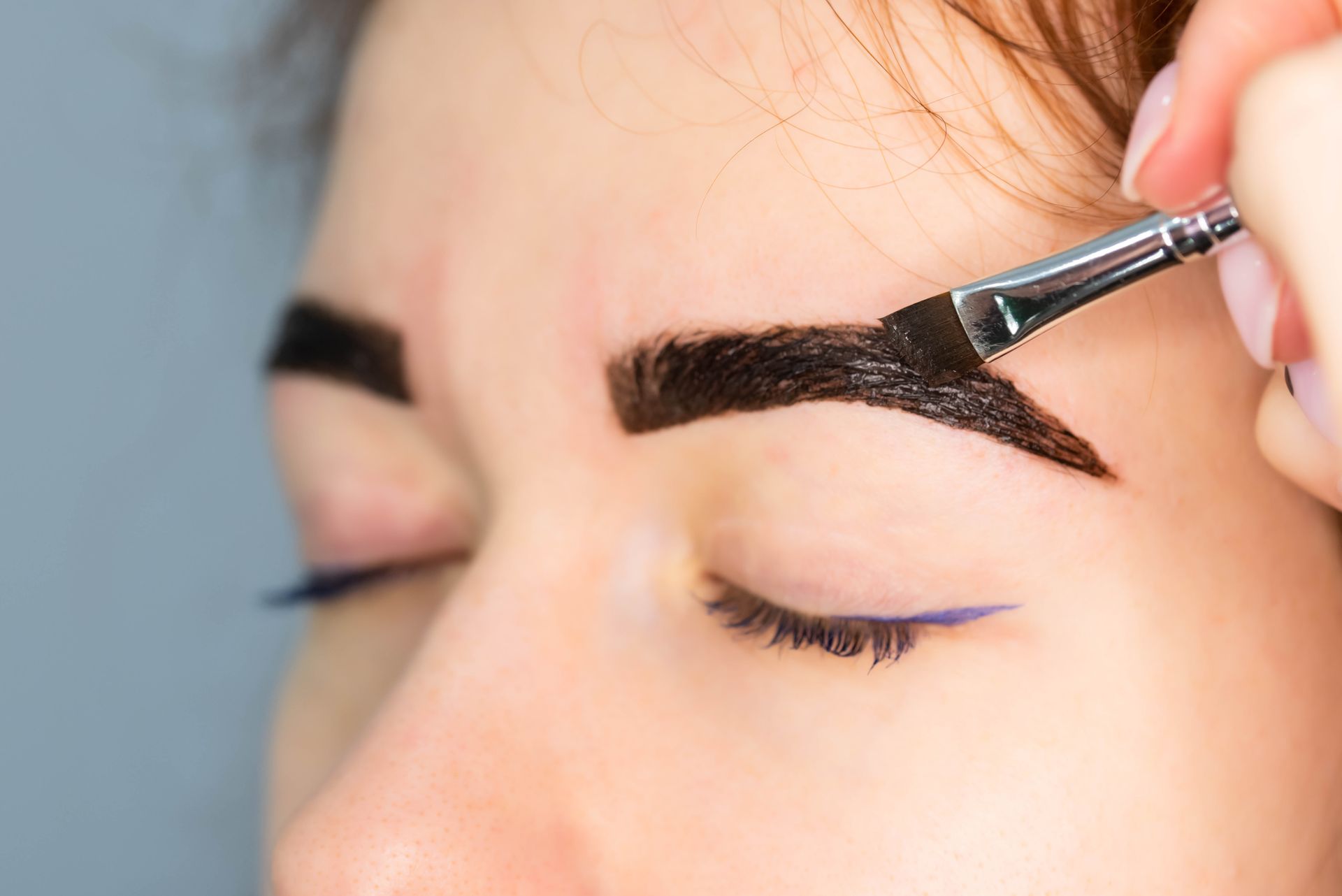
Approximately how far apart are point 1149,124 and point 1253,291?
73 mm

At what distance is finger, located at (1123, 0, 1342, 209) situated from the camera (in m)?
0.44

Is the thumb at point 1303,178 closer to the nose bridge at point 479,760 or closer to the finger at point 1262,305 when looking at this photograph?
the finger at point 1262,305

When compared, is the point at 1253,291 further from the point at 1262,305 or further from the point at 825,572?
the point at 825,572

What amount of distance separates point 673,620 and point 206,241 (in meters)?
1.12

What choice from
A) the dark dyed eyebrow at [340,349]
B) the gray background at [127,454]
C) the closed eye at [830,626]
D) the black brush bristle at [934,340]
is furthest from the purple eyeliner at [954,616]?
the gray background at [127,454]

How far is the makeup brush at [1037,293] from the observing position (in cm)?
46

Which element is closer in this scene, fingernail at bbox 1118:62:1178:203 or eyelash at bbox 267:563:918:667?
fingernail at bbox 1118:62:1178:203

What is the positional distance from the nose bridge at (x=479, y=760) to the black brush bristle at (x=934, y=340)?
7.7 inches

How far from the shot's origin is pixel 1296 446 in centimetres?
49

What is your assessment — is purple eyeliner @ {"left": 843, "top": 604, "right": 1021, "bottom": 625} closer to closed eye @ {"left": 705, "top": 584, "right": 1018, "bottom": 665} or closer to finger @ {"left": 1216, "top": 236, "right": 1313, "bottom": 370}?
closed eye @ {"left": 705, "top": 584, "right": 1018, "bottom": 665}

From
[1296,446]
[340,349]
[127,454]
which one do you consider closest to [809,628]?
[1296,446]

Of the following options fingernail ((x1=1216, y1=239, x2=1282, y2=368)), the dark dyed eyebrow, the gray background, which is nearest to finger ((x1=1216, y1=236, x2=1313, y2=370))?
fingernail ((x1=1216, y1=239, x2=1282, y2=368))

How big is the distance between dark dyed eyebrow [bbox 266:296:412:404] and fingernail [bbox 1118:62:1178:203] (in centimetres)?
42

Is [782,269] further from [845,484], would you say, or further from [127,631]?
[127,631]
